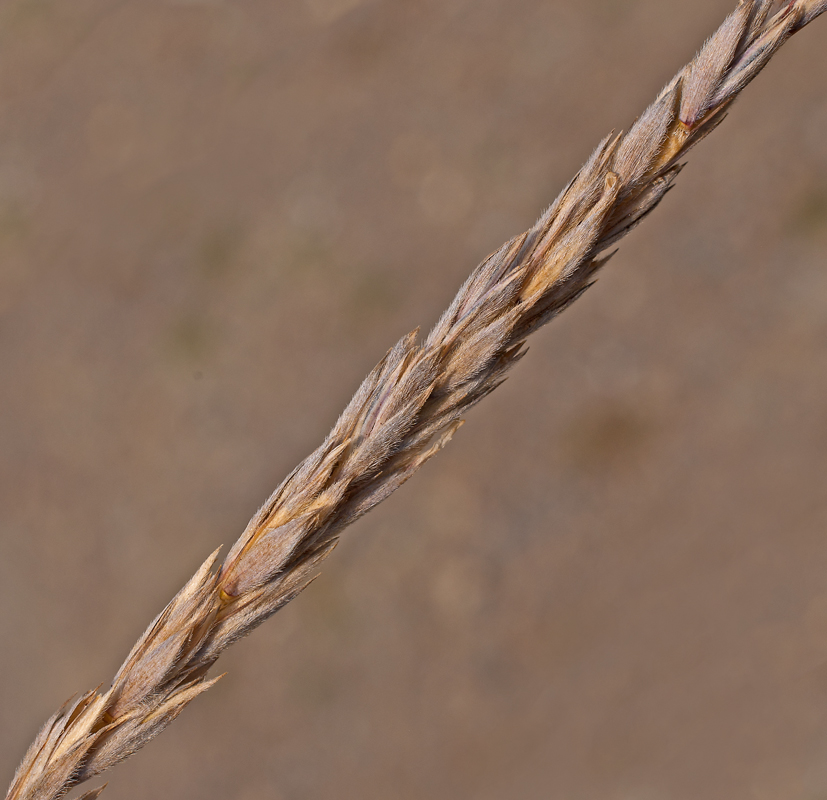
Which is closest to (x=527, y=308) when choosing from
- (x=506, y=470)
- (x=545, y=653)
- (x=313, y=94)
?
(x=506, y=470)

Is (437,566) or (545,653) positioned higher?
(437,566)

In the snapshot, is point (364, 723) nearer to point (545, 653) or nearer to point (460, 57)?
point (545, 653)

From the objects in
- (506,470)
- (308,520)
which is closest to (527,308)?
(308,520)

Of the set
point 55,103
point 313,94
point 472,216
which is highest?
point 55,103

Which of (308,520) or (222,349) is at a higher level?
(222,349)

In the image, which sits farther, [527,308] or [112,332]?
[112,332]

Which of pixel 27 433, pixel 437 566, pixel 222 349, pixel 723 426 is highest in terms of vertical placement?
pixel 27 433

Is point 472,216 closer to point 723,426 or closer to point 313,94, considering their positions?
point 313,94

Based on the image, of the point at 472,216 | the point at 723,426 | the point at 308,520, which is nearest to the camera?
the point at 308,520

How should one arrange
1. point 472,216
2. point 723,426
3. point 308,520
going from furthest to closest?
point 472,216 < point 723,426 < point 308,520
